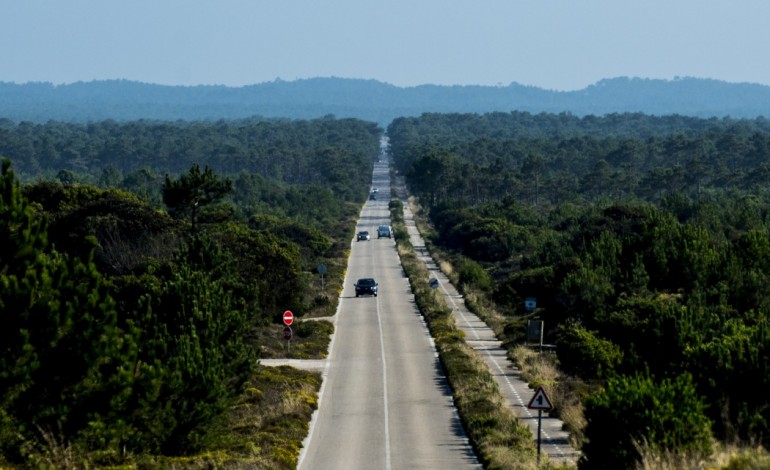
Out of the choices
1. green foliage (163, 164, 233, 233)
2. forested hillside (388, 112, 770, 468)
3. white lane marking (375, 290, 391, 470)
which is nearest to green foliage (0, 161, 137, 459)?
white lane marking (375, 290, 391, 470)

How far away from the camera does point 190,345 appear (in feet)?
85.6

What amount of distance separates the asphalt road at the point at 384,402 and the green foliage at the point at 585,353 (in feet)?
14.2

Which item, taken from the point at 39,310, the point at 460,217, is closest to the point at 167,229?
the point at 39,310

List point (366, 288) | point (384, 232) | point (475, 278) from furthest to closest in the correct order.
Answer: point (384, 232), point (475, 278), point (366, 288)

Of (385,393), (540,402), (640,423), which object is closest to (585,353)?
(385,393)

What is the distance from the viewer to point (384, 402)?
35812 millimetres

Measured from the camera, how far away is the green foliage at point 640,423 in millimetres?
18719

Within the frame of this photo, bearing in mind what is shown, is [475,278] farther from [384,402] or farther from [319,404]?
[319,404]

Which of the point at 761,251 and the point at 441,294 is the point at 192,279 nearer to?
the point at 761,251

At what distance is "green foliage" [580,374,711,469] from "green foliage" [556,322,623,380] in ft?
54.7

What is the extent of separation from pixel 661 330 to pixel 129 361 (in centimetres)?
1703

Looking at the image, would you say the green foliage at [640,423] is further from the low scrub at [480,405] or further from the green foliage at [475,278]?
the green foliage at [475,278]

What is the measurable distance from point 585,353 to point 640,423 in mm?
18910

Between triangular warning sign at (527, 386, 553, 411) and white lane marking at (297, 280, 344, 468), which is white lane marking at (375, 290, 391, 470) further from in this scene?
triangular warning sign at (527, 386, 553, 411)
